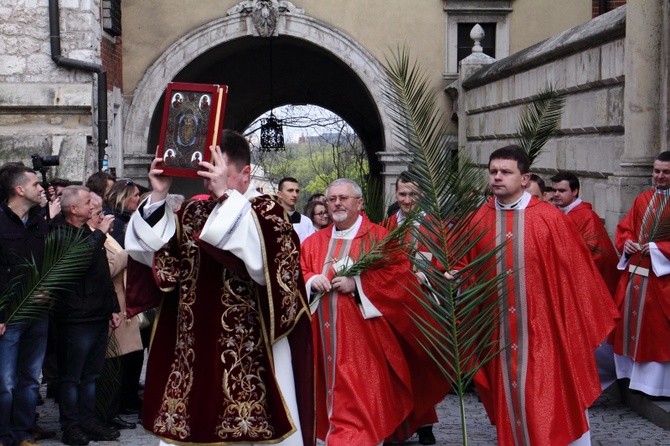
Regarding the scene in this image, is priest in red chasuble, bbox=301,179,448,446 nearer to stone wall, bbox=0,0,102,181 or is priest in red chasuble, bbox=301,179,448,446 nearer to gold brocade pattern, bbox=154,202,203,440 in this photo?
gold brocade pattern, bbox=154,202,203,440

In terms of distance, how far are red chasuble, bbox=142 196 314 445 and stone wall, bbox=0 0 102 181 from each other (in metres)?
10.5

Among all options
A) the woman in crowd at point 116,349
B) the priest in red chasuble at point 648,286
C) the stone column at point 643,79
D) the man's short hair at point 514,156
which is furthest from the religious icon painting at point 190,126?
the stone column at point 643,79

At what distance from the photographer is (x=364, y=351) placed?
709 centimetres

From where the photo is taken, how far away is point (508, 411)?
6.45 meters

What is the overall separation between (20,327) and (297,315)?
2.95 meters

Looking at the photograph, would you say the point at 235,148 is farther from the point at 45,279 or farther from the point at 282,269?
the point at 45,279

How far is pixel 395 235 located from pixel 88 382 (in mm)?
2543

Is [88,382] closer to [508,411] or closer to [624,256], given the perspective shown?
[508,411]

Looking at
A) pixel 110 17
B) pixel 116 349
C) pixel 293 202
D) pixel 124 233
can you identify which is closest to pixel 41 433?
pixel 116 349

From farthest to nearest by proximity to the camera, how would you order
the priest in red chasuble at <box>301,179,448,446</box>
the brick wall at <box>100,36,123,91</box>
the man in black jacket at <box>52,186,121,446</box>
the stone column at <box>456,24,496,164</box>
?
1. the stone column at <box>456,24,496,164</box>
2. the brick wall at <box>100,36,123,91</box>
3. the man in black jacket at <box>52,186,121,446</box>
4. the priest in red chasuble at <box>301,179,448,446</box>

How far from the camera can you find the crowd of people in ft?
16.2

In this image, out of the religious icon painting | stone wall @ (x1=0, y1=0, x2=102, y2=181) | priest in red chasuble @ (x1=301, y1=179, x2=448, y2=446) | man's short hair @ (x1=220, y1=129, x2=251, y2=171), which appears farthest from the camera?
stone wall @ (x1=0, y1=0, x2=102, y2=181)

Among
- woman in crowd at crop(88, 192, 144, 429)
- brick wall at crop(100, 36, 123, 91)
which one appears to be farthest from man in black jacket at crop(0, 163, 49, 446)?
brick wall at crop(100, 36, 123, 91)

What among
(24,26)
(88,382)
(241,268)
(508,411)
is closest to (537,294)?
(508,411)
